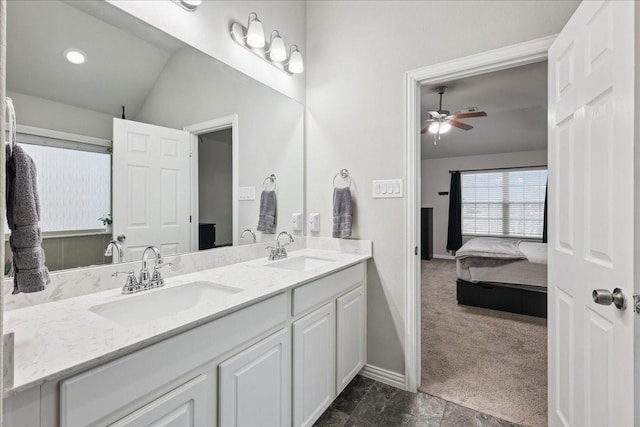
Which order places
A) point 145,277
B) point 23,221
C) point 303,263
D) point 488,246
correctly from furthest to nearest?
point 488,246 → point 303,263 → point 145,277 → point 23,221

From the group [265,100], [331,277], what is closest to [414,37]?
[265,100]

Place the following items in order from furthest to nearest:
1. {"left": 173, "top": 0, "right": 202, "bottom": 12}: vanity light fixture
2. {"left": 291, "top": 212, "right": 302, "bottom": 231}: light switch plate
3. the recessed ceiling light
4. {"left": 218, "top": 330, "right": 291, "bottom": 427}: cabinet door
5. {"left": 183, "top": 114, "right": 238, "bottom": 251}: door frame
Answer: {"left": 291, "top": 212, "right": 302, "bottom": 231}: light switch plate, {"left": 183, "top": 114, "right": 238, "bottom": 251}: door frame, {"left": 173, "top": 0, "right": 202, "bottom": 12}: vanity light fixture, the recessed ceiling light, {"left": 218, "top": 330, "right": 291, "bottom": 427}: cabinet door

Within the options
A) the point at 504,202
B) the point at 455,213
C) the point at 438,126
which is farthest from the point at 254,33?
the point at 504,202

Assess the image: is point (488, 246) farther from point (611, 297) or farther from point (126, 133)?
point (126, 133)

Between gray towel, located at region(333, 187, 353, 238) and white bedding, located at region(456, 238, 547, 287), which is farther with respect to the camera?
white bedding, located at region(456, 238, 547, 287)

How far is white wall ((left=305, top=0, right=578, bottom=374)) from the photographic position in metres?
1.80

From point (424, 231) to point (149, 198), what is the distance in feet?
19.7

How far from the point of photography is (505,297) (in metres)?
3.33

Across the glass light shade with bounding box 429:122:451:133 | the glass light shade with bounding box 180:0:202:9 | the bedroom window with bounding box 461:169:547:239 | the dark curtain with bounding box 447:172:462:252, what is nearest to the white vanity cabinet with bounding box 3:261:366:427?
the glass light shade with bounding box 180:0:202:9

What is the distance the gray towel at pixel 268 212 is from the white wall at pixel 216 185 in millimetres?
245

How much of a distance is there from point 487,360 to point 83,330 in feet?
8.22

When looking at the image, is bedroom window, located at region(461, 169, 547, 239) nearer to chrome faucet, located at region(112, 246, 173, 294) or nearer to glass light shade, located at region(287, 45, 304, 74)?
glass light shade, located at region(287, 45, 304, 74)

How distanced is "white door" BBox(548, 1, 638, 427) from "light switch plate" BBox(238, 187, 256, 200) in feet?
5.31

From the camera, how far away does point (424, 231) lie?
661cm
